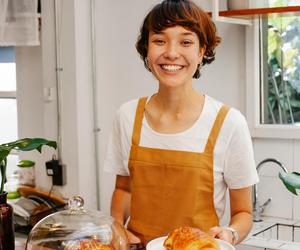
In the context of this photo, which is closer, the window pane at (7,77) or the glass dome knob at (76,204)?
the glass dome knob at (76,204)

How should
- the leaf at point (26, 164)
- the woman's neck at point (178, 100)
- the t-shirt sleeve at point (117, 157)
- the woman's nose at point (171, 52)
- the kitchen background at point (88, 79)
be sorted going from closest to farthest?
the woman's nose at point (171, 52) < the woman's neck at point (178, 100) < the t-shirt sleeve at point (117, 157) < the kitchen background at point (88, 79) < the leaf at point (26, 164)

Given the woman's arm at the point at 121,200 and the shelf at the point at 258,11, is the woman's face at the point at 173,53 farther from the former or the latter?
the shelf at the point at 258,11

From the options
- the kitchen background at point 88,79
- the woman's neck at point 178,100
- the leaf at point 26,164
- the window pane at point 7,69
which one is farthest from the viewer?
the window pane at point 7,69

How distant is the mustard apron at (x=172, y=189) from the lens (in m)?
1.40

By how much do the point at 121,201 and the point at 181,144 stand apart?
10.4 inches

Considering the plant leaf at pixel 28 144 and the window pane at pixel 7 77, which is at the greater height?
the window pane at pixel 7 77

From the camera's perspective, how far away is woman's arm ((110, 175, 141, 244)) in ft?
4.98

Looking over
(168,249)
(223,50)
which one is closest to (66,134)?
(223,50)

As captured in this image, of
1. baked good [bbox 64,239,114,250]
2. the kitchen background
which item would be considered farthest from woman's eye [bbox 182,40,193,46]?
the kitchen background

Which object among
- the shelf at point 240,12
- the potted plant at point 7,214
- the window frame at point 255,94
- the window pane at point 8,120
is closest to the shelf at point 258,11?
the shelf at point 240,12

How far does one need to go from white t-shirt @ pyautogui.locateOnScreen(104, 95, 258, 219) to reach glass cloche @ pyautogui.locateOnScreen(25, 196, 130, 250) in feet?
1.22

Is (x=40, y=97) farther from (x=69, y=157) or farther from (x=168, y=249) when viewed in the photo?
(x=168, y=249)

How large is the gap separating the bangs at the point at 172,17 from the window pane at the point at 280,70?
119cm

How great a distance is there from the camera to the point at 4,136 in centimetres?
342
